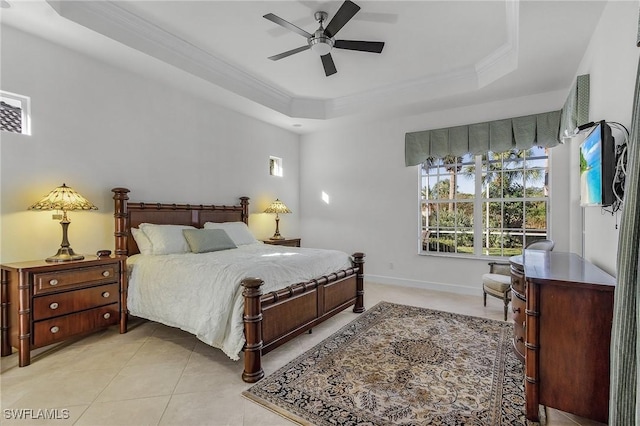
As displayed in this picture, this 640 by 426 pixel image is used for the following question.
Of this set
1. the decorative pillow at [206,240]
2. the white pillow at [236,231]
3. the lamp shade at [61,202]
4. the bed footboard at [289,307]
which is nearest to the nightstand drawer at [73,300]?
the lamp shade at [61,202]

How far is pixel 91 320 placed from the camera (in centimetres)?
294

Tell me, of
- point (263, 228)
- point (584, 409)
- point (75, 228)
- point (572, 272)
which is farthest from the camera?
point (263, 228)

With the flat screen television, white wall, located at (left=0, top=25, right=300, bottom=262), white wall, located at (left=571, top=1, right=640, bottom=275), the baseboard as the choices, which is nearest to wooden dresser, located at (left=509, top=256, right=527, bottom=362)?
white wall, located at (left=571, top=1, right=640, bottom=275)

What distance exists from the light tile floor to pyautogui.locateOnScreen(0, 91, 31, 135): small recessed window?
6.64 feet

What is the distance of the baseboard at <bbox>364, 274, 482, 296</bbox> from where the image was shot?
4.72 m

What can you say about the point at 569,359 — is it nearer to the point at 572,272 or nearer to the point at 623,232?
the point at 572,272

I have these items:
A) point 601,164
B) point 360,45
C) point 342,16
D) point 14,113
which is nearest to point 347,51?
point 360,45

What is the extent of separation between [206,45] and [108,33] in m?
0.96

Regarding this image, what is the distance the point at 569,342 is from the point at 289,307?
1.97 meters

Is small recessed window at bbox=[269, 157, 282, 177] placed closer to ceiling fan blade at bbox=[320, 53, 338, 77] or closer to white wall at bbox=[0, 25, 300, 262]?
white wall at bbox=[0, 25, 300, 262]

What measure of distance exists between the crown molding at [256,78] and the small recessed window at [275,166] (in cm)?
104

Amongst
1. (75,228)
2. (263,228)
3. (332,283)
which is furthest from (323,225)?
(75,228)

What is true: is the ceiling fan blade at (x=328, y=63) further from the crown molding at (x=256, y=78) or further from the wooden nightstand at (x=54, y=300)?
the wooden nightstand at (x=54, y=300)

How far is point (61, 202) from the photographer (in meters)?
2.81
